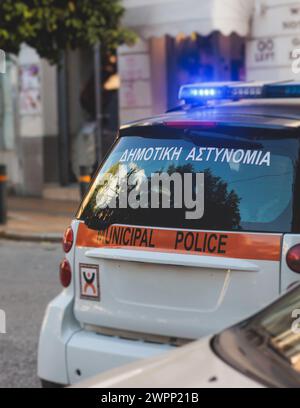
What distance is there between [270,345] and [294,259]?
99 centimetres

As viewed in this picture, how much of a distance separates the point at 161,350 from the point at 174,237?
56 cm

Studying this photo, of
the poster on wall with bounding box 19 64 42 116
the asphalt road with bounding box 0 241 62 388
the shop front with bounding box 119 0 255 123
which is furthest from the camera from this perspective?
the poster on wall with bounding box 19 64 42 116

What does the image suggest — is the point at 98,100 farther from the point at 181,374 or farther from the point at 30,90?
the point at 181,374

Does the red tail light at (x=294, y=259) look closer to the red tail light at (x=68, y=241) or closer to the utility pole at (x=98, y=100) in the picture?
the red tail light at (x=68, y=241)

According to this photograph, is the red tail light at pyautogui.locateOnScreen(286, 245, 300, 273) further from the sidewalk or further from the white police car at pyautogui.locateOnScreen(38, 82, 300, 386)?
the sidewalk

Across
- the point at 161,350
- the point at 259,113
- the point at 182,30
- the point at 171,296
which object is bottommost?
the point at 161,350

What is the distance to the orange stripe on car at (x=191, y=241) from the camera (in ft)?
12.2

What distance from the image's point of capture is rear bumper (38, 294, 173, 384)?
12.9 ft

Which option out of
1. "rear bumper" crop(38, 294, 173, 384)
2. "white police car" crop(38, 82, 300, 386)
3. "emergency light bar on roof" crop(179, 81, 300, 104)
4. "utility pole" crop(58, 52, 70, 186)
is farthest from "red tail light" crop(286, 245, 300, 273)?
"utility pole" crop(58, 52, 70, 186)

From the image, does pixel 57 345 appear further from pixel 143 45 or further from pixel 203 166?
pixel 143 45

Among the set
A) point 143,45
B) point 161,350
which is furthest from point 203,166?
point 143,45

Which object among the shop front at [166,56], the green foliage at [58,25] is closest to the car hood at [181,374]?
the green foliage at [58,25]

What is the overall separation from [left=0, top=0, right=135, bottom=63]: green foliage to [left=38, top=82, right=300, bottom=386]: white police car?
8832 mm
